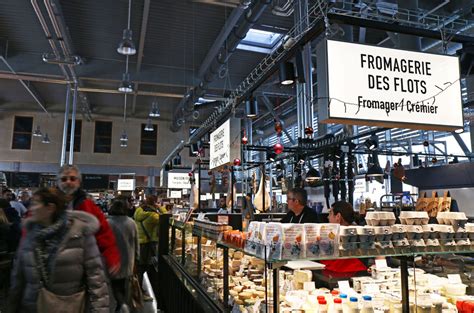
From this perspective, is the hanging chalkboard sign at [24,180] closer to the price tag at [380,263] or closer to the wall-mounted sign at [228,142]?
the wall-mounted sign at [228,142]

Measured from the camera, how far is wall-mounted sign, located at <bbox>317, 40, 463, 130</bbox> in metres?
2.73

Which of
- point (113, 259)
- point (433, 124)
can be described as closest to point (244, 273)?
point (113, 259)

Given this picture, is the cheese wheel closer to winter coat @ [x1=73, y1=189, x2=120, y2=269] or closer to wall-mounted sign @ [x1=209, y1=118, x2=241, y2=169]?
winter coat @ [x1=73, y1=189, x2=120, y2=269]

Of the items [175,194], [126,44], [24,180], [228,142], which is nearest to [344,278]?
[228,142]

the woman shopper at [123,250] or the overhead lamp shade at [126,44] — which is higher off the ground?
the overhead lamp shade at [126,44]

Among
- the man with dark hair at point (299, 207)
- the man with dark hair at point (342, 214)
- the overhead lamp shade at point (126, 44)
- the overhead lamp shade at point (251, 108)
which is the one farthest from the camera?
the overhead lamp shade at point (251, 108)

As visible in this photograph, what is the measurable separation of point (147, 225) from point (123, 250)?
91.2 inches

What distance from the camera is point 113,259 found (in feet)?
9.87

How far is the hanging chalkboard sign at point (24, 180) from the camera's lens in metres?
16.3

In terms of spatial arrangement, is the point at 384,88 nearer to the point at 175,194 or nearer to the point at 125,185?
the point at 175,194

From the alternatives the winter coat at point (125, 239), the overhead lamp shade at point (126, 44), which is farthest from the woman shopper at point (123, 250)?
the overhead lamp shade at point (126, 44)

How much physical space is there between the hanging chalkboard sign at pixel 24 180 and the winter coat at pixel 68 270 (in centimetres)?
1588

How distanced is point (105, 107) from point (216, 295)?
17717mm

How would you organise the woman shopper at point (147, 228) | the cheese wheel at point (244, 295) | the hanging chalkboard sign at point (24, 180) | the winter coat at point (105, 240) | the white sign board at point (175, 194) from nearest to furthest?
the cheese wheel at point (244, 295) → the winter coat at point (105, 240) → the woman shopper at point (147, 228) → the white sign board at point (175, 194) → the hanging chalkboard sign at point (24, 180)
